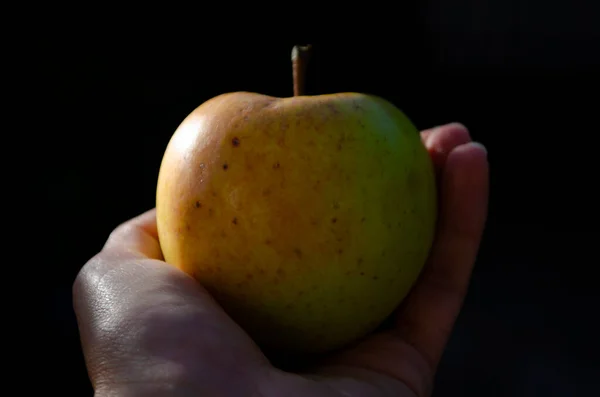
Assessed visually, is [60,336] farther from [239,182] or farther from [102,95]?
[239,182]

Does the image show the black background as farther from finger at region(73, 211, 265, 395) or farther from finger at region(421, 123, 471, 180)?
finger at region(73, 211, 265, 395)

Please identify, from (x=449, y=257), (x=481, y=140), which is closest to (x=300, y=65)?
(x=449, y=257)

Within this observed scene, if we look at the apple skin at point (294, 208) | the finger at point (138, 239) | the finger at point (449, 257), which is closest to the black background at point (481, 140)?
the finger at point (449, 257)

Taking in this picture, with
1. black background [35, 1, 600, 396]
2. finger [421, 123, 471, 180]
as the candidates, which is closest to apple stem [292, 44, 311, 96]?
finger [421, 123, 471, 180]

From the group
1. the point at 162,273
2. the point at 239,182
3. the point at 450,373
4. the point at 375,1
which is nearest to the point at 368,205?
the point at 239,182

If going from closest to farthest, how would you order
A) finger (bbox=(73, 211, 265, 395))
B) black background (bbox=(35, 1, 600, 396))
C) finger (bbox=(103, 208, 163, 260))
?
finger (bbox=(73, 211, 265, 395)) < finger (bbox=(103, 208, 163, 260)) < black background (bbox=(35, 1, 600, 396))

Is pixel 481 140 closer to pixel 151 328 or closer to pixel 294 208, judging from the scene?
pixel 294 208

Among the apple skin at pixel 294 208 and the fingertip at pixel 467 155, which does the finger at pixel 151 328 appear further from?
the fingertip at pixel 467 155
